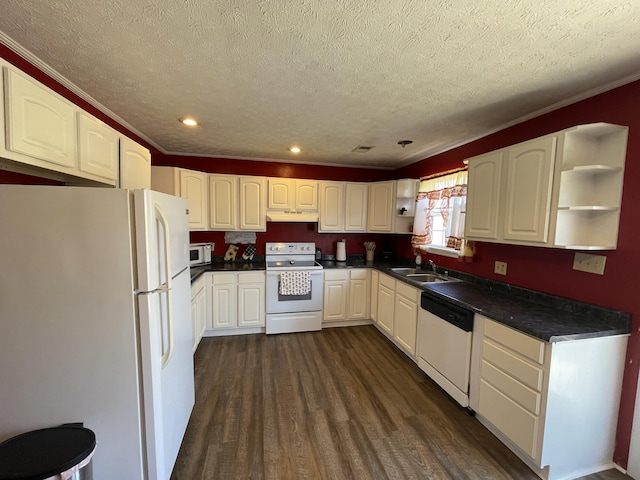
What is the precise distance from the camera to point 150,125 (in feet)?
8.36

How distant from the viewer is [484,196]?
2189 mm

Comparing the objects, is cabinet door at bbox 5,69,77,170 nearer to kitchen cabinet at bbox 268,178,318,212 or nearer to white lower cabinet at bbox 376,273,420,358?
kitchen cabinet at bbox 268,178,318,212

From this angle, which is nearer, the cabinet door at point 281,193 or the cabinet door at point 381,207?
the cabinet door at point 281,193

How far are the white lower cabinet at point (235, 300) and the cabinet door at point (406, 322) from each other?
1.68 meters

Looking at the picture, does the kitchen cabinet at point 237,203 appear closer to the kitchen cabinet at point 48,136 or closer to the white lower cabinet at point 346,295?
the white lower cabinet at point 346,295

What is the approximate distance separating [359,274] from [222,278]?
1.82 meters

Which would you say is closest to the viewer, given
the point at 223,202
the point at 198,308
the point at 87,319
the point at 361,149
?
the point at 87,319

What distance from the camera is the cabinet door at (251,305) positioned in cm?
343

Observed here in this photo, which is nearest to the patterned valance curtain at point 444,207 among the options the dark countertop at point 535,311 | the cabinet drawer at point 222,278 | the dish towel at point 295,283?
the dark countertop at point 535,311

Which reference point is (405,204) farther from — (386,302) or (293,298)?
(293,298)

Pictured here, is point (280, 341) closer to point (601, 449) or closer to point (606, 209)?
point (601, 449)

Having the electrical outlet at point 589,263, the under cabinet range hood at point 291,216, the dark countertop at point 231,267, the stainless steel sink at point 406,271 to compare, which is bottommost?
the dark countertop at point 231,267

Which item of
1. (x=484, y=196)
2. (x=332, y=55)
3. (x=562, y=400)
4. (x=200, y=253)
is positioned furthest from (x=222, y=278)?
(x=562, y=400)

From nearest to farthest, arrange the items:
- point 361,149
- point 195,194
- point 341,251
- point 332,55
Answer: point 332,55 → point 361,149 → point 195,194 → point 341,251
